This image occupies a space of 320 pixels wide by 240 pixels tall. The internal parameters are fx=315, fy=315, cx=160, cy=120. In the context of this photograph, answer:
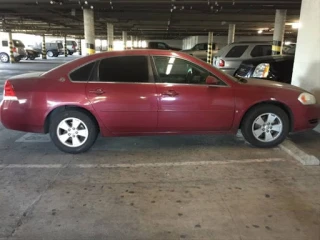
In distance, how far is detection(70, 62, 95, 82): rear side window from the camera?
4.59 m

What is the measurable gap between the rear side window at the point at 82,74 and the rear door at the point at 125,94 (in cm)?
11

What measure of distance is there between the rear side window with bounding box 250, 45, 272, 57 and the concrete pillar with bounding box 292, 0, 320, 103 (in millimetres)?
5686

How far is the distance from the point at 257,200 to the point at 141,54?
2.66 m

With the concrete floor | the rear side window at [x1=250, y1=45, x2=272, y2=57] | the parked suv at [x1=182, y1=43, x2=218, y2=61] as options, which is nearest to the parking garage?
the concrete floor

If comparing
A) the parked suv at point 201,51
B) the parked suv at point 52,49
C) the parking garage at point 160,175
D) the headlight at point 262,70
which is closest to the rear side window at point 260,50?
the headlight at point 262,70

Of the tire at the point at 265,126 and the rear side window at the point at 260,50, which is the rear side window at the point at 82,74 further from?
the rear side window at the point at 260,50

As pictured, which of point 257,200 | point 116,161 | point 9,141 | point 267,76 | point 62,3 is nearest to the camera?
point 257,200

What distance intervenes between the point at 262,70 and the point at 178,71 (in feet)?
12.4

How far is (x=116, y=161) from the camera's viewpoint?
14.7 feet

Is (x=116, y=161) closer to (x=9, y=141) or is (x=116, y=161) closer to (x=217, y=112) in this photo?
(x=217, y=112)

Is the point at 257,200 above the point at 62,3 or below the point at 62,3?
below

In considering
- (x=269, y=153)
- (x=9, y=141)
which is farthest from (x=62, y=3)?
(x=269, y=153)

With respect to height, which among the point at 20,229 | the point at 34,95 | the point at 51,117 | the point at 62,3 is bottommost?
the point at 20,229

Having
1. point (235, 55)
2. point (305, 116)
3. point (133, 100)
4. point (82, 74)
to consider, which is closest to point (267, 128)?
point (305, 116)
